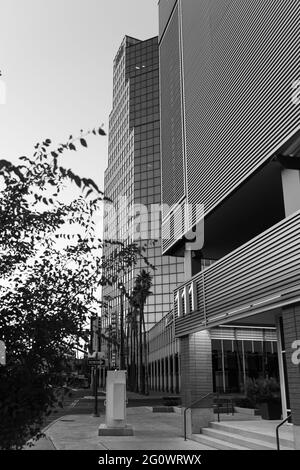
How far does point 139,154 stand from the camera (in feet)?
328

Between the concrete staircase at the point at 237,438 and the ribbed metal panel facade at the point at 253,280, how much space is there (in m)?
3.53

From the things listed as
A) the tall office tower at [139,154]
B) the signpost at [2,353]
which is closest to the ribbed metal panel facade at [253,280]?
the signpost at [2,353]

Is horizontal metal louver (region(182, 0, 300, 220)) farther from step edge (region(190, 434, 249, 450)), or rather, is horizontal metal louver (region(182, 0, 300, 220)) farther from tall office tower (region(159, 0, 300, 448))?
step edge (region(190, 434, 249, 450))

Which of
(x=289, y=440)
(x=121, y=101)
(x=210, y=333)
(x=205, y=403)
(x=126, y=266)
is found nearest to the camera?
(x=126, y=266)

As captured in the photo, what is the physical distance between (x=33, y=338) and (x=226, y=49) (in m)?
17.0

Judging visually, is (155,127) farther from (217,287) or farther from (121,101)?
(217,287)

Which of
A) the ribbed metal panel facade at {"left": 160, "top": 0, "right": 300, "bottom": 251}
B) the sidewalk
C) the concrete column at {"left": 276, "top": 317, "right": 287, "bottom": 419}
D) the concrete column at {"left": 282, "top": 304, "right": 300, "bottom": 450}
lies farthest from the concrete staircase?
the ribbed metal panel facade at {"left": 160, "top": 0, "right": 300, "bottom": 251}

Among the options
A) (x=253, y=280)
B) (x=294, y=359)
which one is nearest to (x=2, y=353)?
(x=294, y=359)

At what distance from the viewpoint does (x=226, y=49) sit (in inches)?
747

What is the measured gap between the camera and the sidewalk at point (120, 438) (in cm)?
1553

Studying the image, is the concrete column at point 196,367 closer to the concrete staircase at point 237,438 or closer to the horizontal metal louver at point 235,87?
the concrete staircase at point 237,438

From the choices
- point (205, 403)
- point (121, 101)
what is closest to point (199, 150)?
point (205, 403)

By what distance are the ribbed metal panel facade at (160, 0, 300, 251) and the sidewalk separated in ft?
28.4

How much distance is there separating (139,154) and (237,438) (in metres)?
88.4
